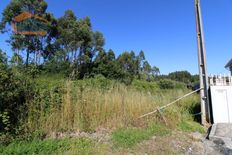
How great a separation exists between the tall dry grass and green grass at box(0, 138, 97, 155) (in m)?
0.68

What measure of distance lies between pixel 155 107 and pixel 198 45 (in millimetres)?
2528

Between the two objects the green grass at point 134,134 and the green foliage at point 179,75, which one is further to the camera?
the green foliage at point 179,75

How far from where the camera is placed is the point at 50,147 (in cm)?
348

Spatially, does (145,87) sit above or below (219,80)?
below

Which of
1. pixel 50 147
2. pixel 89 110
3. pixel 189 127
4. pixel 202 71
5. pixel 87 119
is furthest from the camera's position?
pixel 202 71

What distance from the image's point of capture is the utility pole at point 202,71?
238 inches

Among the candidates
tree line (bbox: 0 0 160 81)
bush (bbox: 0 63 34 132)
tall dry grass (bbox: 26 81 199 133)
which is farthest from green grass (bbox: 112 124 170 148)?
tree line (bbox: 0 0 160 81)

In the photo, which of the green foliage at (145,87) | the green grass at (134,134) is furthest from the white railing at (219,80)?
the green foliage at (145,87)

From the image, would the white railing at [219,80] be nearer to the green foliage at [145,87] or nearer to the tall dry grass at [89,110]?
the tall dry grass at [89,110]

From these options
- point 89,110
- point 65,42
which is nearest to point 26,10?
point 65,42

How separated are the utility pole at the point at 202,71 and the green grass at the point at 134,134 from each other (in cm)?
174

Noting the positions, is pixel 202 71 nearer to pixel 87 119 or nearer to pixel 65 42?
pixel 87 119

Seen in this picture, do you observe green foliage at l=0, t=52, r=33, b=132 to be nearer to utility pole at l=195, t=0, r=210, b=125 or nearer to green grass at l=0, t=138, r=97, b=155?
green grass at l=0, t=138, r=97, b=155

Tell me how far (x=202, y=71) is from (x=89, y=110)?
153 inches
